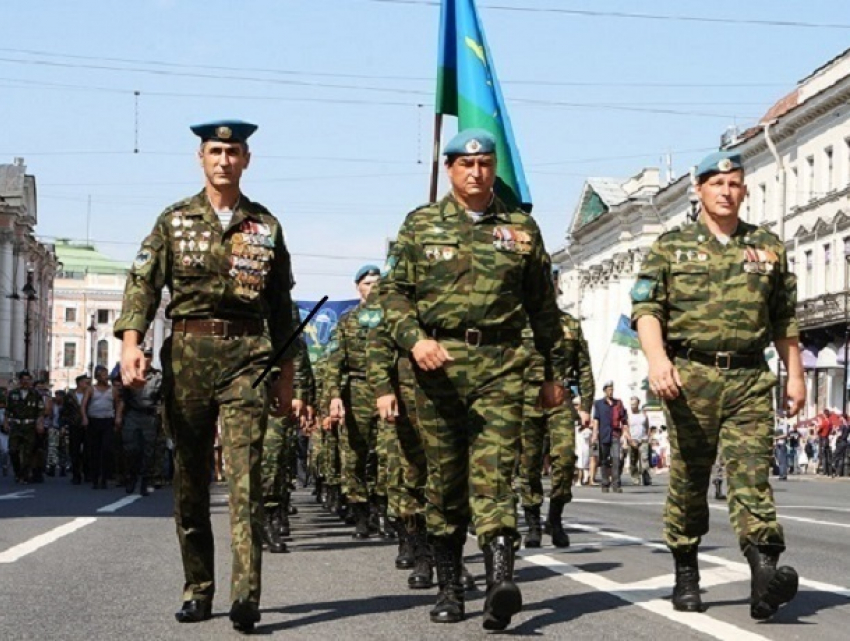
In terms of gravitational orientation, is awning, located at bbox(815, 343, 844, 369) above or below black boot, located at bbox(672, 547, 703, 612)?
above

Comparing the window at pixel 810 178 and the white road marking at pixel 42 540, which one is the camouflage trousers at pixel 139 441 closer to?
the white road marking at pixel 42 540

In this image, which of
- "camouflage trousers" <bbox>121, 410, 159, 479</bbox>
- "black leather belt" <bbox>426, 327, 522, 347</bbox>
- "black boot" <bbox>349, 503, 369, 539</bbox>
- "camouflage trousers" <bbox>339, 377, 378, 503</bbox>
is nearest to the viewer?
"black leather belt" <bbox>426, 327, 522, 347</bbox>

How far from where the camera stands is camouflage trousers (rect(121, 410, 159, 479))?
25438mm

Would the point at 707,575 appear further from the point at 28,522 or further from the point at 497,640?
the point at 28,522

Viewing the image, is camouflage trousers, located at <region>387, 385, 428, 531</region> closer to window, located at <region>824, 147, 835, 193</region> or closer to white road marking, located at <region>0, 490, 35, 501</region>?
white road marking, located at <region>0, 490, 35, 501</region>

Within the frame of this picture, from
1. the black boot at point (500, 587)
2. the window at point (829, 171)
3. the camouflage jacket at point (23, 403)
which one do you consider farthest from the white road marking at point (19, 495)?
the window at point (829, 171)

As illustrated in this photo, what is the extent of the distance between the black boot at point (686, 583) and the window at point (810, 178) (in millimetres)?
60947

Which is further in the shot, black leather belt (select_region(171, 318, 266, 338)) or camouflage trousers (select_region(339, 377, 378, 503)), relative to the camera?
camouflage trousers (select_region(339, 377, 378, 503))

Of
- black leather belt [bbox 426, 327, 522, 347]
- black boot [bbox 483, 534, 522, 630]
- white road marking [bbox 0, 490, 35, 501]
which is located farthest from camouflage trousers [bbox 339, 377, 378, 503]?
white road marking [bbox 0, 490, 35, 501]

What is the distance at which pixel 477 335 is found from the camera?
841 centimetres

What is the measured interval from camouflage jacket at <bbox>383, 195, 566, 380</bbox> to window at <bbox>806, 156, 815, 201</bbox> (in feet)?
201

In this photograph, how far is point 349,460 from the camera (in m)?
15.7

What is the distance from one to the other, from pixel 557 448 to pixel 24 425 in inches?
724

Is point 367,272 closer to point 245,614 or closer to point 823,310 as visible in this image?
point 245,614
